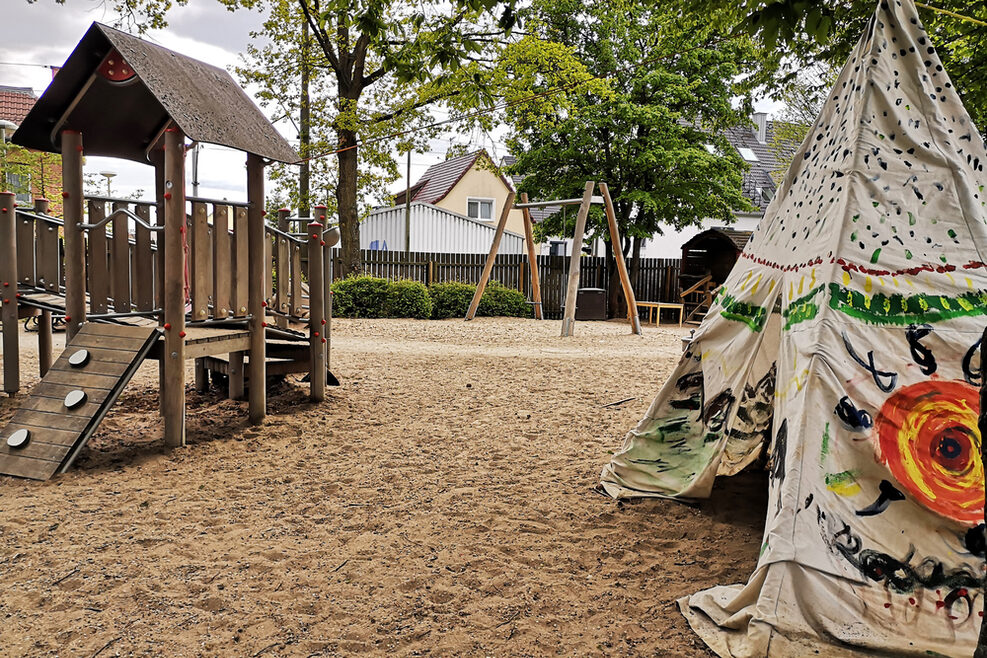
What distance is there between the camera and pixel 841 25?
25.0 ft

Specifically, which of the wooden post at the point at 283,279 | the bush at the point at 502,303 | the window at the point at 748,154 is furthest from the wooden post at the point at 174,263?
the window at the point at 748,154

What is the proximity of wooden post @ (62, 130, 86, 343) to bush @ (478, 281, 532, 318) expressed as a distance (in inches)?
524

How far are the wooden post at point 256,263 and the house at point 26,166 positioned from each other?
13.1m

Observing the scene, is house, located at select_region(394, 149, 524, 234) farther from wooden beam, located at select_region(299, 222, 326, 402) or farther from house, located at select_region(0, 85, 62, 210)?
wooden beam, located at select_region(299, 222, 326, 402)

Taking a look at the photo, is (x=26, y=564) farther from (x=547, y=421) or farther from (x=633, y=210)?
(x=633, y=210)

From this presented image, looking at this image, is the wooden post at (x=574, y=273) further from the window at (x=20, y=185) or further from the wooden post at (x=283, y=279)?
the window at (x=20, y=185)

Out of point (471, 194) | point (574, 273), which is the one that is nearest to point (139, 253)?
point (574, 273)

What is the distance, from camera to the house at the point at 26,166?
909 inches

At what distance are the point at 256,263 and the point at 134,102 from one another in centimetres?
190

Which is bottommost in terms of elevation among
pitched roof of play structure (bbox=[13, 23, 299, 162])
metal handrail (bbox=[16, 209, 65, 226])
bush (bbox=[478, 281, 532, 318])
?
bush (bbox=[478, 281, 532, 318])

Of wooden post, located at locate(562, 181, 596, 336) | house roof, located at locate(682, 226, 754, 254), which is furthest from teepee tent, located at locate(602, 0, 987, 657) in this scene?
house roof, located at locate(682, 226, 754, 254)

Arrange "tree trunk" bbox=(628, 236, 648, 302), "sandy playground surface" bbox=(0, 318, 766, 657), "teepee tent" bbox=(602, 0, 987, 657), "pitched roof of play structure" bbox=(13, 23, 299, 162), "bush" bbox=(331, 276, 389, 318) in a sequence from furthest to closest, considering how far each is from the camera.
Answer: "tree trunk" bbox=(628, 236, 648, 302) → "bush" bbox=(331, 276, 389, 318) → "pitched roof of play structure" bbox=(13, 23, 299, 162) → "sandy playground surface" bbox=(0, 318, 766, 657) → "teepee tent" bbox=(602, 0, 987, 657)

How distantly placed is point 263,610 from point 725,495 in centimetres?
305

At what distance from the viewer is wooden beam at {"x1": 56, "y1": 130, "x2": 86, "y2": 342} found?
6.37m
